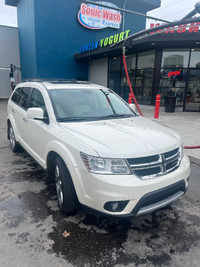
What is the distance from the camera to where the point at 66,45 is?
18062 mm

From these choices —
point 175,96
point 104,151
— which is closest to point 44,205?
point 104,151

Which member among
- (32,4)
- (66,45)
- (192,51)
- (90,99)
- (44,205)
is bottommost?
(44,205)

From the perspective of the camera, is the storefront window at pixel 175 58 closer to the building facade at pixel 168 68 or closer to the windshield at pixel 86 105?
the building facade at pixel 168 68

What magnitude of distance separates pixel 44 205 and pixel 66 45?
57.8ft

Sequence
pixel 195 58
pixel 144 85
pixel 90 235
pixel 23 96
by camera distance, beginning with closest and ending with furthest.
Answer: pixel 90 235 < pixel 23 96 < pixel 195 58 < pixel 144 85

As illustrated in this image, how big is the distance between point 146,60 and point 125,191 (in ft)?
42.3

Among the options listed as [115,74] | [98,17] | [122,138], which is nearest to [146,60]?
[115,74]

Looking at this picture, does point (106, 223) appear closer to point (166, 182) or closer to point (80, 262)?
point (80, 262)

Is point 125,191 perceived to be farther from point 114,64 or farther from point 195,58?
point 114,64

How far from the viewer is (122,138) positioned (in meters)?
2.51

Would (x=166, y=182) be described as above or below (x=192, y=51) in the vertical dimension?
below

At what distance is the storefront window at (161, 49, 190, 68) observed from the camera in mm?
12375

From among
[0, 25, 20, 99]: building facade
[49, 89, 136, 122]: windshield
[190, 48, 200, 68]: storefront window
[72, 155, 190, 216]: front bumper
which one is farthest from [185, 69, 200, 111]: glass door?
[0, 25, 20, 99]: building facade

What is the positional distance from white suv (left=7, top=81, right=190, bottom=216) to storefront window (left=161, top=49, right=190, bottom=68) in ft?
34.7
